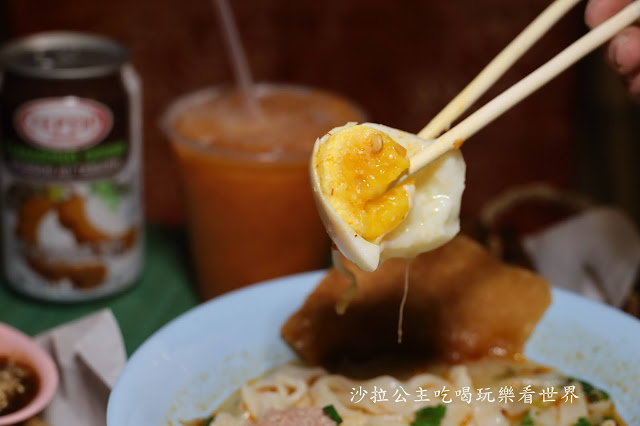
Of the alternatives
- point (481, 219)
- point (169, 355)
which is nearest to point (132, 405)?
point (169, 355)

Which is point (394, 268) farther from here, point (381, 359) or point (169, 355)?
point (169, 355)

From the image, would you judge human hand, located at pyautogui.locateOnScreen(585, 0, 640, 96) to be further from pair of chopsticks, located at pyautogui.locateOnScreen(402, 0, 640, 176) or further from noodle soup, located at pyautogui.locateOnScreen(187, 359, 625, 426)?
noodle soup, located at pyautogui.locateOnScreen(187, 359, 625, 426)

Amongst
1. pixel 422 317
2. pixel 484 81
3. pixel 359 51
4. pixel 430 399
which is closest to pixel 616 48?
pixel 484 81

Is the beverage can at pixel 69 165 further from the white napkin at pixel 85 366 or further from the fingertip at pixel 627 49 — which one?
the fingertip at pixel 627 49

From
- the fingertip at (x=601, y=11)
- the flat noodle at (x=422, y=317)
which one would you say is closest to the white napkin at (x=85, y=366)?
the flat noodle at (x=422, y=317)

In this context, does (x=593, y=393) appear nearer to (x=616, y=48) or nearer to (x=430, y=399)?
(x=430, y=399)

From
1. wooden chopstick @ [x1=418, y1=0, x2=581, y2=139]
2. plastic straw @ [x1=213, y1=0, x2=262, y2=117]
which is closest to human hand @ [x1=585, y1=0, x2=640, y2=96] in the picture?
wooden chopstick @ [x1=418, y1=0, x2=581, y2=139]
